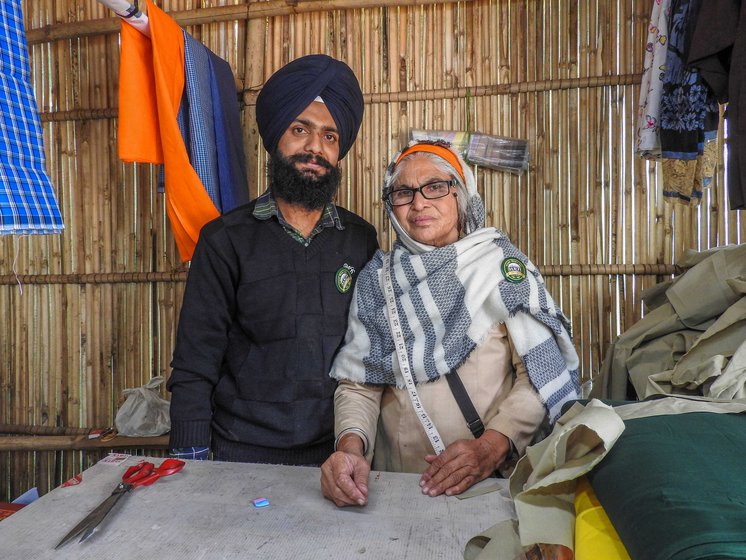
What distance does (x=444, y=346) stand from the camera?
5.44 ft

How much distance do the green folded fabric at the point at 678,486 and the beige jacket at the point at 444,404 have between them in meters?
0.84

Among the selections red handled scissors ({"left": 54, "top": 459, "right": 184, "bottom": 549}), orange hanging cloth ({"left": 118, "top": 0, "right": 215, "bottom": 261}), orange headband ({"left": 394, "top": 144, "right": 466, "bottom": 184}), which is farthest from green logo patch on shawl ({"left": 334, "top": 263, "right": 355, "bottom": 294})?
orange hanging cloth ({"left": 118, "top": 0, "right": 215, "bottom": 261})

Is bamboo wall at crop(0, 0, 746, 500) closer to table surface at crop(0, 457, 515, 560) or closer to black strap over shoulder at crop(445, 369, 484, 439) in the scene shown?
black strap over shoulder at crop(445, 369, 484, 439)

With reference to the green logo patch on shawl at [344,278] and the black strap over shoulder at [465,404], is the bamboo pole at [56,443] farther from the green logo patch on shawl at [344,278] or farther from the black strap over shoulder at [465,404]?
the black strap over shoulder at [465,404]

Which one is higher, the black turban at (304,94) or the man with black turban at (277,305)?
the black turban at (304,94)

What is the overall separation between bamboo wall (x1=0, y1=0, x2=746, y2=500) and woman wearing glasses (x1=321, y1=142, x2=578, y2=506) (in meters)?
1.26

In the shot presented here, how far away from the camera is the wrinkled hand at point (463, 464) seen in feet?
4.00

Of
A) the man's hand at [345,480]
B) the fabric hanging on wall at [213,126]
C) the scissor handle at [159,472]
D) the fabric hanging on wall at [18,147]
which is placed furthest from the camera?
the fabric hanging on wall at [213,126]

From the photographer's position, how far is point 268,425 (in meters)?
1.85

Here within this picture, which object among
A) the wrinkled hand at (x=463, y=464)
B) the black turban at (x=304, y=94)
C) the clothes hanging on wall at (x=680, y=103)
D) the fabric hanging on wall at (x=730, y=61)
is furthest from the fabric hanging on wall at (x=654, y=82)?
the wrinkled hand at (x=463, y=464)

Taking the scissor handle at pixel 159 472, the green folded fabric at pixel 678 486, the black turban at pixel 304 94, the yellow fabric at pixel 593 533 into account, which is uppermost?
the black turban at pixel 304 94

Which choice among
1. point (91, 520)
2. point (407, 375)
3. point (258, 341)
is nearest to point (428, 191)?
point (407, 375)

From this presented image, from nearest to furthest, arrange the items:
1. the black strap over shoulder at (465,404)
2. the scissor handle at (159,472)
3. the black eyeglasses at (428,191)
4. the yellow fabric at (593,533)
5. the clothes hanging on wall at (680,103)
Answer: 1. the yellow fabric at (593,533)
2. the scissor handle at (159,472)
3. the black strap over shoulder at (465,404)
4. the black eyeglasses at (428,191)
5. the clothes hanging on wall at (680,103)

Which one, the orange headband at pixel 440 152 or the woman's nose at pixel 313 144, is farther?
the woman's nose at pixel 313 144
